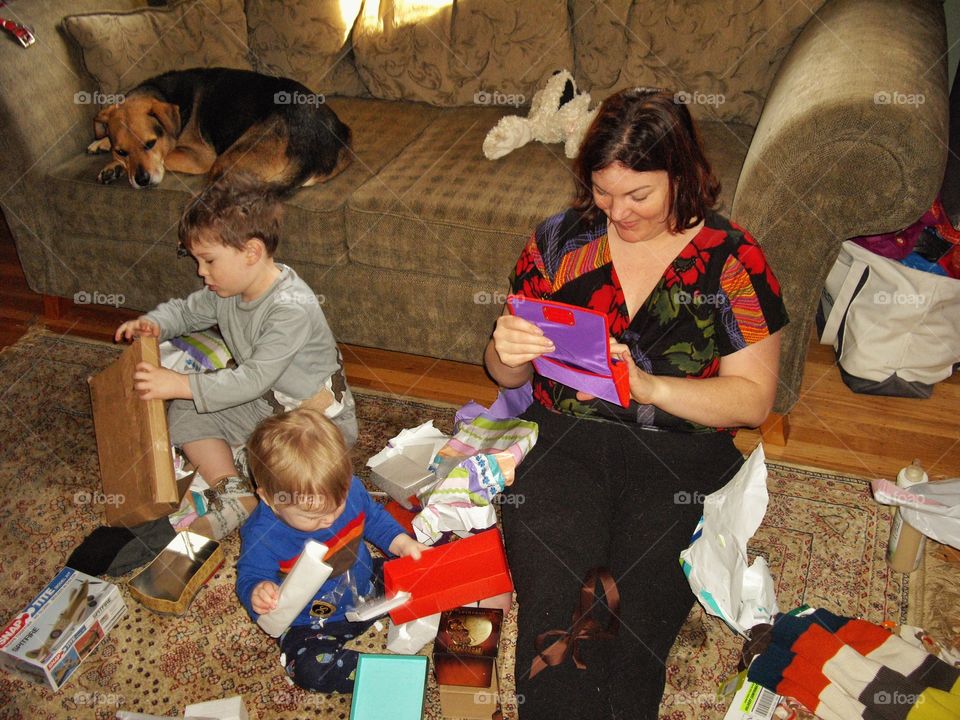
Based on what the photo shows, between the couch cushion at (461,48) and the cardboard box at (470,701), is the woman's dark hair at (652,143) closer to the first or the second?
the cardboard box at (470,701)

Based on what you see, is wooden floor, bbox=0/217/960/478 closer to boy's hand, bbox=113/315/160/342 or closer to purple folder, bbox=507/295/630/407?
boy's hand, bbox=113/315/160/342

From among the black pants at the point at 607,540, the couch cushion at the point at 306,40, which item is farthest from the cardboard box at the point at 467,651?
the couch cushion at the point at 306,40

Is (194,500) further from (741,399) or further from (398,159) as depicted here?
(741,399)

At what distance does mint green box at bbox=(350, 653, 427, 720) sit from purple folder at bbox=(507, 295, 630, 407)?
1.96 ft

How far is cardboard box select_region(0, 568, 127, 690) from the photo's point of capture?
61.7 inches

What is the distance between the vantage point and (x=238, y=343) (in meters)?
1.91

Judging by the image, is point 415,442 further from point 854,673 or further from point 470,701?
point 854,673

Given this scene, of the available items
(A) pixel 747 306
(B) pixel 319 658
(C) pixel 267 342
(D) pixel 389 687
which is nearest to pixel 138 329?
(C) pixel 267 342

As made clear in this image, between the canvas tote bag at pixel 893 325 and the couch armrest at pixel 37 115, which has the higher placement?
the couch armrest at pixel 37 115

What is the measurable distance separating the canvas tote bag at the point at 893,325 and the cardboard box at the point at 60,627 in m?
1.93

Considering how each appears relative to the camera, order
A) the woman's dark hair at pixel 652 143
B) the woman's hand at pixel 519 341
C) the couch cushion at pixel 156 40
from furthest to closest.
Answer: the couch cushion at pixel 156 40 < the woman's hand at pixel 519 341 < the woman's dark hair at pixel 652 143

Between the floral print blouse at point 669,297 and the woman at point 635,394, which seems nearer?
the woman at point 635,394

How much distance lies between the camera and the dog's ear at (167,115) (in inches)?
90.7

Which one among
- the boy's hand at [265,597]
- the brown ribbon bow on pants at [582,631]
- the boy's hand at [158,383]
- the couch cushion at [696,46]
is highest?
the couch cushion at [696,46]
